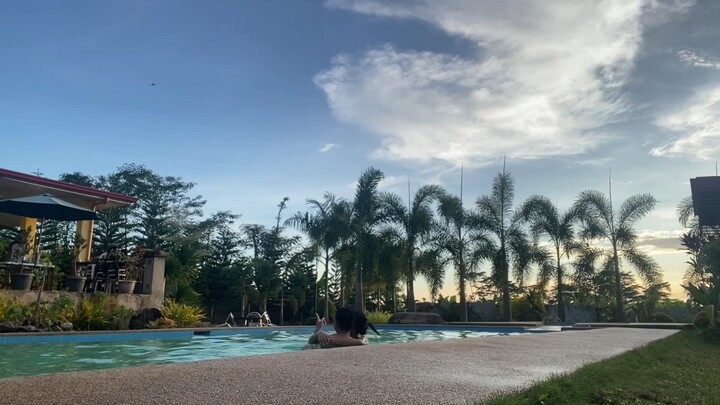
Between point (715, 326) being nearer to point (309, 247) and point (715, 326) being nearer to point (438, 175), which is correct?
point (438, 175)

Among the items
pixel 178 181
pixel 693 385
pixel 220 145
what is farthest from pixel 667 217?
pixel 178 181

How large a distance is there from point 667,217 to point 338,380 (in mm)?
25628

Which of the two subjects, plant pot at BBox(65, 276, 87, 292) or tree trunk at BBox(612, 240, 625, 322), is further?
tree trunk at BBox(612, 240, 625, 322)

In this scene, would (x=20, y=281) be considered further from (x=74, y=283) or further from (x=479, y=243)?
(x=479, y=243)

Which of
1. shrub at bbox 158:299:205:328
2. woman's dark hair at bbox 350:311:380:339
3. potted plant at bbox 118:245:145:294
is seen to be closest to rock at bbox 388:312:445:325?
shrub at bbox 158:299:205:328

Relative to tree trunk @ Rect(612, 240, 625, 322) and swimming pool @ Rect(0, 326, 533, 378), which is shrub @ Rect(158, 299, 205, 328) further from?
tree trunk @ Rect(612, 240, 625, 322)

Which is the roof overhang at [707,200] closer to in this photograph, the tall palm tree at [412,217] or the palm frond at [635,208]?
the palm frond at [635,208]

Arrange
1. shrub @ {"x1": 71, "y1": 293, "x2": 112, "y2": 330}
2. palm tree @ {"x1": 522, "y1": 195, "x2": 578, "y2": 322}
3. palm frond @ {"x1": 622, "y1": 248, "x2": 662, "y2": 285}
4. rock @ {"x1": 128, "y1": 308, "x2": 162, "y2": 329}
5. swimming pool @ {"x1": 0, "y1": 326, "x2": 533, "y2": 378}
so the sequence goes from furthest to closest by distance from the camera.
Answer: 1. palm tree @ {"x1": 522, "y1": 195, "x2": 578, "y2": 322}
2. palm frond @ {"x1": 622, "y1": 248, "x2": 662, "y2": 285}
3. rock @ {"x1": 128, "y1": 308, "x2": 162, "y2": 329}
4. shrub @ {"x1": 71, "y1": 293, "x2": 112, "y2": 330}
5. swimming pool @ {"x1": 0, "y1": 326, "x2": 533, "y2": 378}

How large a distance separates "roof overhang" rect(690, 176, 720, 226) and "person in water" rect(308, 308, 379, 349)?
63.1 ft

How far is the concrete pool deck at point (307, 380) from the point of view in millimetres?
2580

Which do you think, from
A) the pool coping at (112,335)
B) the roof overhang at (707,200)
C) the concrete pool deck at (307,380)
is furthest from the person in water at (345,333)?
the roof overhang at (707,200)

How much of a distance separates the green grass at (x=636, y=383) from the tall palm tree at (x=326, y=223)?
57.5 ft

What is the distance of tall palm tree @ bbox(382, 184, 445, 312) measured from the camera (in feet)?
77.8

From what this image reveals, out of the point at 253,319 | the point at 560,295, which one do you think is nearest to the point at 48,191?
the point at 253,319
